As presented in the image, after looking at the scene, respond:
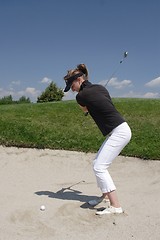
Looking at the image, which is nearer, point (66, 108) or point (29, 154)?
point (29, 154)

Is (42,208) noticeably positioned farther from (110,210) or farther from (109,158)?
(109,158)

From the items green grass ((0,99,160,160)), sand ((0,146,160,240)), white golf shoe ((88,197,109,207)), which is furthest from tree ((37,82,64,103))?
white golf shoe ((88,197,109,207))

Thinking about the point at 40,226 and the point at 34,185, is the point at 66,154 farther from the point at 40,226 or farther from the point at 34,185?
the point at 40,226

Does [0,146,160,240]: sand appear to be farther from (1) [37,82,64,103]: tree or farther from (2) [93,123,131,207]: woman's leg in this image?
(1) [37,82,64,103]: tree

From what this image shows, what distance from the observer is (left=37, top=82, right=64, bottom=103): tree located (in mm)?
47812

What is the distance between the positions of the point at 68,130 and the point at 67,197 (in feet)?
14.7

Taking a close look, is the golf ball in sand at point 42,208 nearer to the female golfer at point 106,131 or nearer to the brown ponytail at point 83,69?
the female golfer at point 106,131

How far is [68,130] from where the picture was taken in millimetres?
10859

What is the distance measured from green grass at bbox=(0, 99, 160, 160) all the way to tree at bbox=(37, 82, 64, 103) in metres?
33.9

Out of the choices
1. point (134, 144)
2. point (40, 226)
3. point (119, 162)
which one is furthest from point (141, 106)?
point (40, 226)

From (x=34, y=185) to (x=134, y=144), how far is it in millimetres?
3601

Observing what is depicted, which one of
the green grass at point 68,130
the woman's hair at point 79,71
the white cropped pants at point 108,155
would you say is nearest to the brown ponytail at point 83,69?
the woman's hair at point 79,71

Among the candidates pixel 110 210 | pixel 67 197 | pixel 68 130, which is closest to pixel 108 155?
pixel 110 210

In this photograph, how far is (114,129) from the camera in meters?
5.50
